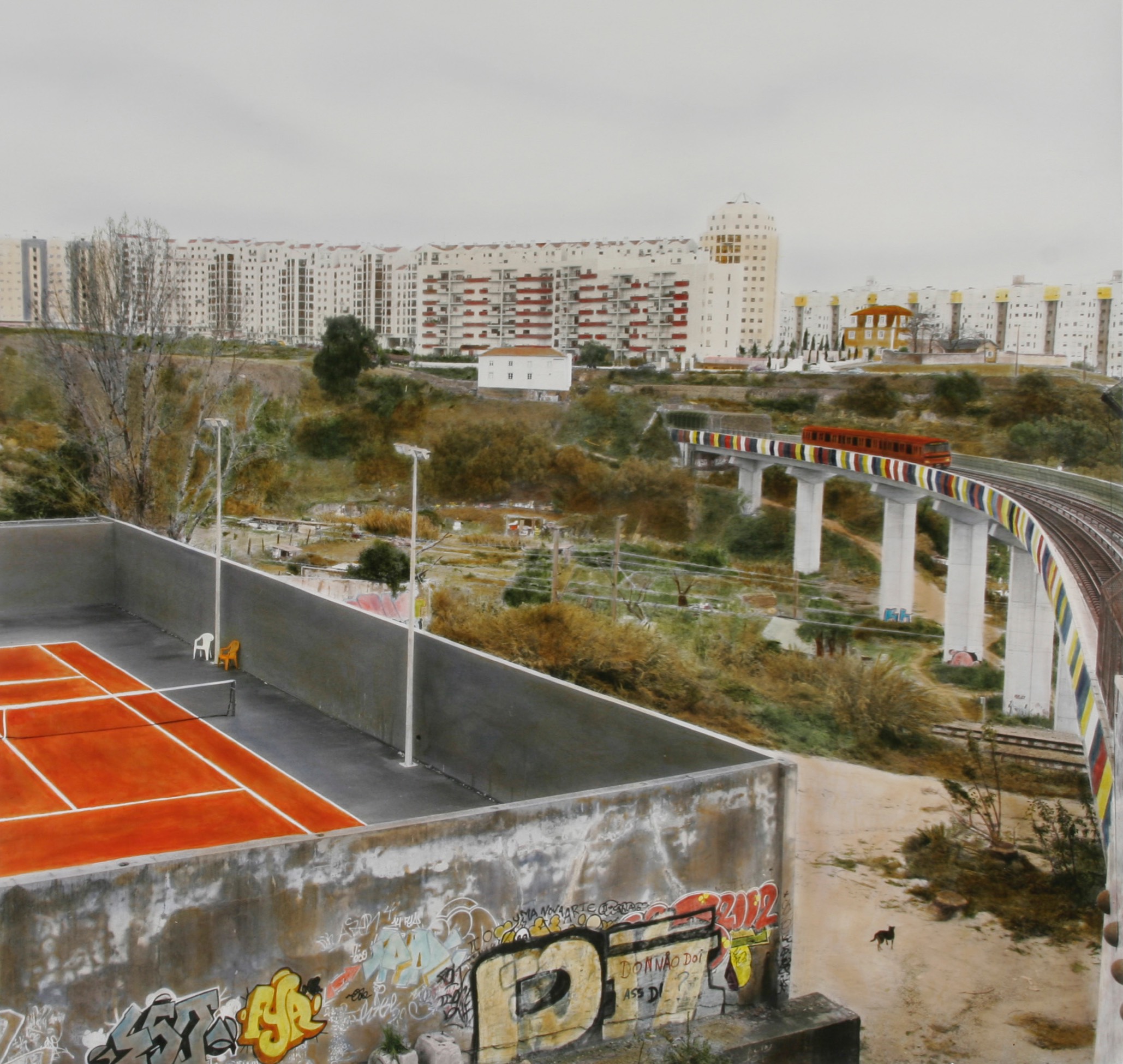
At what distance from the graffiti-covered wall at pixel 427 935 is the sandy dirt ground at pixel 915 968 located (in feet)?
16.1

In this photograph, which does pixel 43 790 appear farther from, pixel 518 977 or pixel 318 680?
pixel 518 977

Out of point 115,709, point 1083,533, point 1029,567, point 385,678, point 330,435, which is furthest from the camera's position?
point 330,435

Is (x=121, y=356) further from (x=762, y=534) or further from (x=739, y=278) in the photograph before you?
(x=739, y=278)

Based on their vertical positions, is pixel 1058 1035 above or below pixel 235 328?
below

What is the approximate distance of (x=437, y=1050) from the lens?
7191 mm

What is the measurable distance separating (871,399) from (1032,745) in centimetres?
1794

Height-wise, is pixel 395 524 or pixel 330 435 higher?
pixel 330 435

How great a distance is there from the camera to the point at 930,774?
2103 cm

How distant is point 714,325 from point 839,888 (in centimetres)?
3019

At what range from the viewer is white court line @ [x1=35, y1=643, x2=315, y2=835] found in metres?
11.9

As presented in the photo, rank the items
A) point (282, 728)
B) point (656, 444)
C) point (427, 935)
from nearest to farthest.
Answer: point (427, 935) → point (282, 728) → point (656, 444)

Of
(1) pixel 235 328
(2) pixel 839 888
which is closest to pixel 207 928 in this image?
(2) pixel 839 888

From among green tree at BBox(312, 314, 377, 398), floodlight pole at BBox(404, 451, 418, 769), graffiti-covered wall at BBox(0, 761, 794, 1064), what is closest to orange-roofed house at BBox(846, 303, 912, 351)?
green tree at BBox(312, 314, 377, 398)

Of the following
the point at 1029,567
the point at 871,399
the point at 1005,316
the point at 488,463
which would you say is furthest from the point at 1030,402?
the point at 488,463
